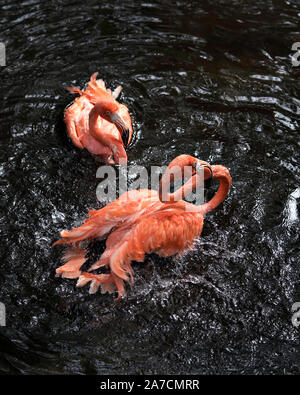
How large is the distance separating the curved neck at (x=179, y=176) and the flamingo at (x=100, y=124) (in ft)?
3.43

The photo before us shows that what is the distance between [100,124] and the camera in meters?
5.00

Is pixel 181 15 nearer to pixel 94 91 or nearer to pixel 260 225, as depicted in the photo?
pixel 94 91

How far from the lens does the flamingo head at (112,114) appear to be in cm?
459

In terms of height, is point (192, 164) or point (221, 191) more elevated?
point (192, 164)

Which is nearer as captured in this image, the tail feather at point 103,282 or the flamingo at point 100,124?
the tail feather at point 103,282

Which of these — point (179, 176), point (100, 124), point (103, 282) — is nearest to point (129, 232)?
point (103, 282)

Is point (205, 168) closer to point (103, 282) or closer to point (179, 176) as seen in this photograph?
point (179, 176)

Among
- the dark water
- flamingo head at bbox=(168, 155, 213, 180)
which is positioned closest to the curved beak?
the dark water

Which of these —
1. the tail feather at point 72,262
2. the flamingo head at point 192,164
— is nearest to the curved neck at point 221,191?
the flamingo head at point 192,164

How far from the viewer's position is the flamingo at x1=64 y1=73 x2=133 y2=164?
15.3 ft

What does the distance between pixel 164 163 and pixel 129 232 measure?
1.27m

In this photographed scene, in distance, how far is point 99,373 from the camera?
3365 mm

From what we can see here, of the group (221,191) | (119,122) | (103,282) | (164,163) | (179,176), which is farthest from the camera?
(164,163)

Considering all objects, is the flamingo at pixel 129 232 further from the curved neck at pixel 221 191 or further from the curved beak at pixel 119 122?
the curved beak at pixel 119 122
